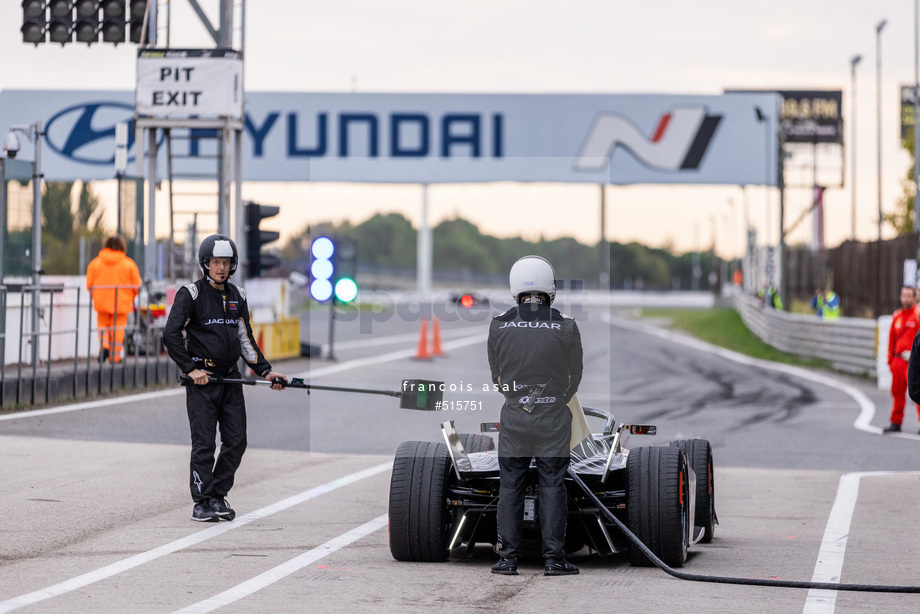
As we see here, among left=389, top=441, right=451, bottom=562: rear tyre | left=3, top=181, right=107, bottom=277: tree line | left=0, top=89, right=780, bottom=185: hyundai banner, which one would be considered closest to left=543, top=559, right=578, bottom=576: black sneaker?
left=389, top=441, right=451, bottom=562: rear tyre

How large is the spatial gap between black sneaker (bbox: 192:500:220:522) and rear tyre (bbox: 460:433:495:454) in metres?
1.95

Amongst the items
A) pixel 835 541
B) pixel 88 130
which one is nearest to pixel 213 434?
pixel 835 541

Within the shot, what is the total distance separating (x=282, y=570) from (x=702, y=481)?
9.16ft

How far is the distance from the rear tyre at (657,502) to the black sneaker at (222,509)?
2.87m

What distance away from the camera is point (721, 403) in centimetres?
2061

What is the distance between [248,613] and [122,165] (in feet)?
53.4

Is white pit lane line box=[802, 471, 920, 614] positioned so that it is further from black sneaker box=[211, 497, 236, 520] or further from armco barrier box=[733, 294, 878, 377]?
armco barrier box=[733, 294, 878, 377]

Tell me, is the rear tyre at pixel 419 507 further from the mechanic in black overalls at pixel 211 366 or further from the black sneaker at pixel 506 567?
the mechanic in black overalls at pixel 211 366

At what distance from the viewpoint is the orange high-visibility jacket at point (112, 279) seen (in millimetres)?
17969

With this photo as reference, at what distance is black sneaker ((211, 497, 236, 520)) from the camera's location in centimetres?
900

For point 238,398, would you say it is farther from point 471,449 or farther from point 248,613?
point 248,613

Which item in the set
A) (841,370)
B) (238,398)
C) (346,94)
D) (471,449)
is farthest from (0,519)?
(346,94)

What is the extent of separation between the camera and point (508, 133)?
108ft

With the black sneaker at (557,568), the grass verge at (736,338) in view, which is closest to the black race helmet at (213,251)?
the black sneaker at (557,568)
